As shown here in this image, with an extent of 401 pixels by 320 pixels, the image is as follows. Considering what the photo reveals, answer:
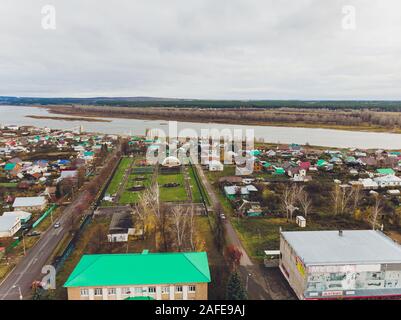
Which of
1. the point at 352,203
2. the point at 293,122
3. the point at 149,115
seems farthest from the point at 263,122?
the point at 352,203

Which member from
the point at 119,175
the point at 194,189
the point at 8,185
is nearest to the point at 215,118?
the point at 119,175

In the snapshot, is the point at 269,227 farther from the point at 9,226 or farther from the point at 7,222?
the point at 7,222

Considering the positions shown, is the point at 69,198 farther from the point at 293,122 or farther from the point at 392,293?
the point at 293,122

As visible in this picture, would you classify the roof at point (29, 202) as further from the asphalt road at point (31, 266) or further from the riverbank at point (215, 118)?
the riverbank at point (215, 118)

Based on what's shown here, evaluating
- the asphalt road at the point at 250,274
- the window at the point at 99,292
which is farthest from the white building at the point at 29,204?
the asphalt road at the point at 250,274

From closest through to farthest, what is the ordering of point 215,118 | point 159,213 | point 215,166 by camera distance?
point 159,213 < point 215,166 < point 215,118

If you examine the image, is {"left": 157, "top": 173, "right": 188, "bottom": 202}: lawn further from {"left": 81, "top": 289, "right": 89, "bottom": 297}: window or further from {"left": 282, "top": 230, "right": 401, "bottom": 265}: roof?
{"left": 81, "top": 289, "right": 89, "bottom": 297}: window
